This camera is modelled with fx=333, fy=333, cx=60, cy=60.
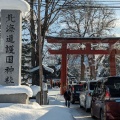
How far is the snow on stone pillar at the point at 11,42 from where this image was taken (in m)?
12.3

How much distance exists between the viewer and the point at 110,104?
40.1 feet

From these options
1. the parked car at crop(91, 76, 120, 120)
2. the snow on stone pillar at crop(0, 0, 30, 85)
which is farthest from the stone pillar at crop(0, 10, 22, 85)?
the parked car at crop(91, 76, 120, 120)

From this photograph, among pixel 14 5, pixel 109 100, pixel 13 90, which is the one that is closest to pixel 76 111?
pixel 109 100

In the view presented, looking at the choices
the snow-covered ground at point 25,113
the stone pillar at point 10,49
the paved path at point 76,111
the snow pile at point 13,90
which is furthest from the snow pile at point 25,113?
the paved path at point 76,111

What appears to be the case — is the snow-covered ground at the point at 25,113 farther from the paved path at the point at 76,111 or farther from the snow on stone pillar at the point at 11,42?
the paved path at the point at 76,111

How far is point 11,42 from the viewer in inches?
488

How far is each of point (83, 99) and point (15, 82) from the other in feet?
33.7

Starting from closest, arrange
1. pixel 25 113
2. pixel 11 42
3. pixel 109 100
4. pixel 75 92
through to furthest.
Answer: pixel 25 113
pixel 109 100
pixel 11 42
pixel 75 92

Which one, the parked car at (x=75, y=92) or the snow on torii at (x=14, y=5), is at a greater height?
the snow on torii at (x=14, y=5)

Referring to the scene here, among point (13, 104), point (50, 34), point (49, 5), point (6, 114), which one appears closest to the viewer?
point (6, 114)

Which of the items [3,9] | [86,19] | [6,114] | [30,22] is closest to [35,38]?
[30,22]

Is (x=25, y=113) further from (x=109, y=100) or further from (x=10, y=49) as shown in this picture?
(x=109, y=100)

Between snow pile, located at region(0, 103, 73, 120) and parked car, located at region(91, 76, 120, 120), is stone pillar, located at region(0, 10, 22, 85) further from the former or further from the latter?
parked car, located at region(91, 76, 120, 120)

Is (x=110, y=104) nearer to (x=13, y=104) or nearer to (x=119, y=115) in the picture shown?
(x=119, y=115)
